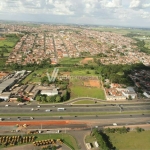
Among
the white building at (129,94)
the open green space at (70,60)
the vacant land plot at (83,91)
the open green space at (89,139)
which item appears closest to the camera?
the open green space at (89,139)

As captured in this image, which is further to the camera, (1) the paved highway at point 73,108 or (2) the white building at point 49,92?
(2) the white building at point 49,92

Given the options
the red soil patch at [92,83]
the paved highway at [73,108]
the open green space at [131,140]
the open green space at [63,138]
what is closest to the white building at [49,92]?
the paved highway at [73,108]

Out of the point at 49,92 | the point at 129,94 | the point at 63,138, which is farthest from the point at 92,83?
the point at 63,138

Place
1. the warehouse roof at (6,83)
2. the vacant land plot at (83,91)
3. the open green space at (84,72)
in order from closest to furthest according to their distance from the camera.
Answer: the vacant land plot at (83,91), the warehouse roof at (6,83), the open green space at (84,72)

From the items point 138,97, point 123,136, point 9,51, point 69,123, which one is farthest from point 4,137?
point 9,51

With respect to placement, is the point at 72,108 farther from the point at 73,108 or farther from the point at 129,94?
the point at 129,94

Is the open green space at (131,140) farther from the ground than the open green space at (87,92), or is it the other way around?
the open green space at (131,140)

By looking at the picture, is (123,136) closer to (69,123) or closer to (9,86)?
(69,123)

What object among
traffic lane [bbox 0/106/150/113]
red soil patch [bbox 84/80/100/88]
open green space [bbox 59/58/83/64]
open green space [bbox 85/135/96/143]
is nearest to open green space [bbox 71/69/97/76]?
red soil patch [bbox 84/80/100/88]

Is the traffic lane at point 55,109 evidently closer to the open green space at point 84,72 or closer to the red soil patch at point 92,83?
the red soil patch at point 92,83
